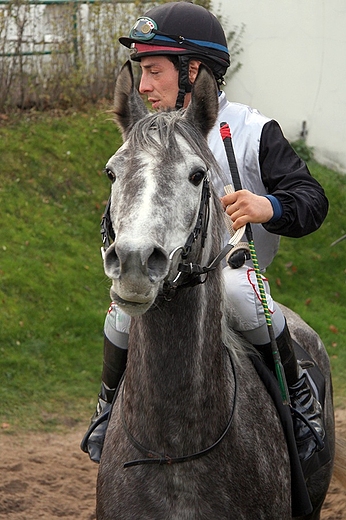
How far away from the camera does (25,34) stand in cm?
1278

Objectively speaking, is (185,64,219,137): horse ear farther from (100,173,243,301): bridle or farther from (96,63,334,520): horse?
(100,173,243,301): bridle

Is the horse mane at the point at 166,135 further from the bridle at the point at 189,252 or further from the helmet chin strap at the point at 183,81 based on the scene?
the helmet chin strap at the point at 183,81

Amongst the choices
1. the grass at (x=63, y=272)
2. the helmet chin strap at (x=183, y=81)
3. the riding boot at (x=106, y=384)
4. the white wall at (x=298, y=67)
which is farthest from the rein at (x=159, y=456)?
the white wall at (x=298, y=67)

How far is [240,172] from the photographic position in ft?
13.1

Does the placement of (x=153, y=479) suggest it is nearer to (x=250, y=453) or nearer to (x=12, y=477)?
(x=250, y=453)

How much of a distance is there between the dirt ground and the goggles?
3612 mm

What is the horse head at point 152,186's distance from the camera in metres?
2.68

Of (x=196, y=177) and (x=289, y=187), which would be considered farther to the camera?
(x=289, y=187)

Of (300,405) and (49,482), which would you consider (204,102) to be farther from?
(49,482)

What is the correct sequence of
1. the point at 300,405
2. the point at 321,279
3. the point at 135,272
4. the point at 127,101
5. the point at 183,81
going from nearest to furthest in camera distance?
1. the point at 135,272
2. the point at 127,101
3. the point at 183,81
4. the point at 300,405
5. the point at 321,279

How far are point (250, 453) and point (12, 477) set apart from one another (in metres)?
Result: 3.51

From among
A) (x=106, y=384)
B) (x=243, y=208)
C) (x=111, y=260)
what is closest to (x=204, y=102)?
(x=243, y=208)

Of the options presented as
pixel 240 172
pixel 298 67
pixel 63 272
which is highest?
pixel 240 172

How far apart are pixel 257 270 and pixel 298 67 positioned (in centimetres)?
1019
